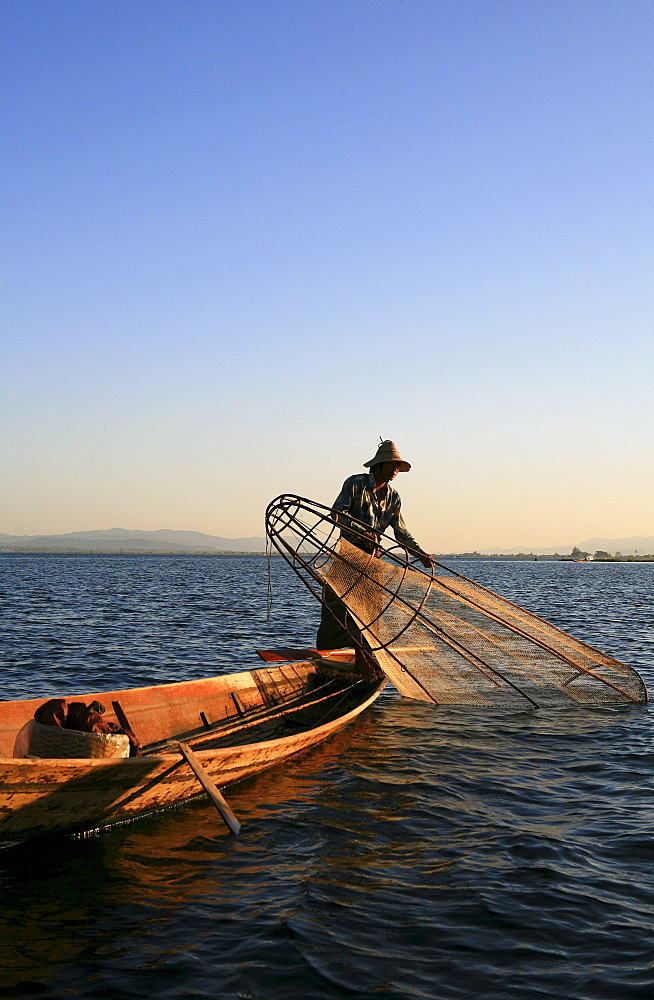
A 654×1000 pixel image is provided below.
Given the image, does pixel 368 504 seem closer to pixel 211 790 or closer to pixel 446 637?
pixel 446 637

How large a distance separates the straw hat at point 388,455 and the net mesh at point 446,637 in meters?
0.97

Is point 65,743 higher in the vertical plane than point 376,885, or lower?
higher

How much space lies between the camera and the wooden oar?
554 centimetres

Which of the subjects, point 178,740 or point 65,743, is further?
point 178,740

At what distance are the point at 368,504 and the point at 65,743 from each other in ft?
18.9

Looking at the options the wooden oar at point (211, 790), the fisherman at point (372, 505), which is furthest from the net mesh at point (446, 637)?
the wooden oar at point (211, 790)

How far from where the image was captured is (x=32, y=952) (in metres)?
4.39

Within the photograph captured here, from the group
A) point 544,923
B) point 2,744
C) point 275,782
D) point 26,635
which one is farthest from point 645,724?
point 26,635

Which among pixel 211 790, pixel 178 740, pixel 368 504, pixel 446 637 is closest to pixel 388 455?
pixel 368 504

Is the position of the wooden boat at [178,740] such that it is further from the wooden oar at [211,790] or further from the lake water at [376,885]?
the lake water at [376,885]

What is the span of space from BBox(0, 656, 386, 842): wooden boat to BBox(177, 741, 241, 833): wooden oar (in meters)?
0.06

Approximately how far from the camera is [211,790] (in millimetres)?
5676

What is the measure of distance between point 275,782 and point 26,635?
45.1 ft

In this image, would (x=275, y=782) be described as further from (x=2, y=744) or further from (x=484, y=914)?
(x=484, y=914)
